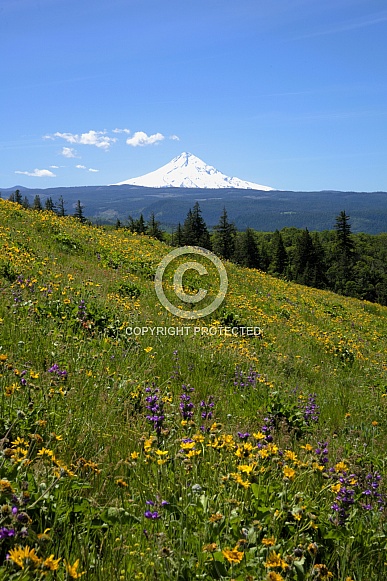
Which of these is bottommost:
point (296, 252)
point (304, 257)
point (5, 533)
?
point (304, 257)

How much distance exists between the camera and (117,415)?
163 inches

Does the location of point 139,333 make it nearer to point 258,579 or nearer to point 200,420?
point 200,420

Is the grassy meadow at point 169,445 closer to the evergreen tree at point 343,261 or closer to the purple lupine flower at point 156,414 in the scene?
the purple lupine flower at point 156,414

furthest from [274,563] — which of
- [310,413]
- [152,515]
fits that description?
[310,413]

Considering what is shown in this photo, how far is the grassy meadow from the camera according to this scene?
2.25m

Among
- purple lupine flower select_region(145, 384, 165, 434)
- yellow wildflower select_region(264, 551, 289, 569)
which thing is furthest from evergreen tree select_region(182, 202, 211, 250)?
yellow wildflower select_region(264, 551, 289, 569)

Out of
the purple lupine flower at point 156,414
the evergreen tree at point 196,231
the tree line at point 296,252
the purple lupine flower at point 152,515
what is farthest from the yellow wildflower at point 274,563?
the evergreen tree at point 196,231

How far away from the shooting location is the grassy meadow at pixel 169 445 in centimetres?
225

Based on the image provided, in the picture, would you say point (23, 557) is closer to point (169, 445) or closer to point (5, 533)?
point (5, 533)

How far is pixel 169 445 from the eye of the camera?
10.7 ft

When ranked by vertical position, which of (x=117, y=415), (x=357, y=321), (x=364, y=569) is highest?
(x=117, y=415)

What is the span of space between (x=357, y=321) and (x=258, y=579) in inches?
708

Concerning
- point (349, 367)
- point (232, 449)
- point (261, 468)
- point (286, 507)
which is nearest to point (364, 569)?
point (286, 507)

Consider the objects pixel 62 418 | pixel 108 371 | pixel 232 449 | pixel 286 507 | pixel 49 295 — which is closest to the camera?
pixel 286 507
